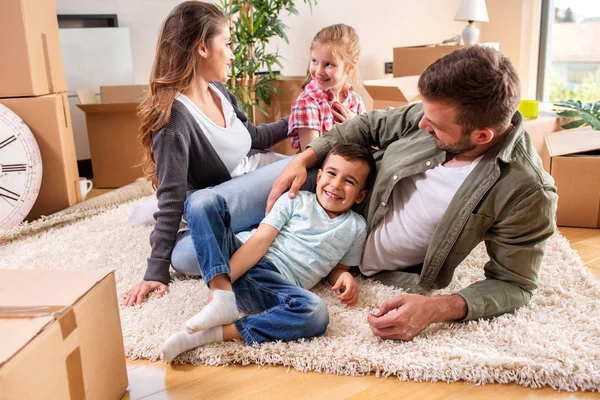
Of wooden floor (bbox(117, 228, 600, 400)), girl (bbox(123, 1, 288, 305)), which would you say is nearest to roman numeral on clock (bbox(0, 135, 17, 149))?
girl (bbox(123, 1, 288, 305))

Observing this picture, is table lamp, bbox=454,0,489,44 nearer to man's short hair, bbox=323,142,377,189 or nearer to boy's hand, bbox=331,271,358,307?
man's short hair, bbox=323,142,377,189

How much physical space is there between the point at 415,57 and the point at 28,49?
2.07 metres

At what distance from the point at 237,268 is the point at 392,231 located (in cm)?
43

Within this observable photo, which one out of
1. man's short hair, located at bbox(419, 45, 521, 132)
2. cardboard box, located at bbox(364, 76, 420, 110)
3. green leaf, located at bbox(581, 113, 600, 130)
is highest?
man's short hair, located at bbox(419, 45, 521, 132)

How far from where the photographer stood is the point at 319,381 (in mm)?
1232

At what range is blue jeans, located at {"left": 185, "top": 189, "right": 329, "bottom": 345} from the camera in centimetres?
134

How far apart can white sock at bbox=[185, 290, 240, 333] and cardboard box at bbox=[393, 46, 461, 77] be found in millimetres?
2311

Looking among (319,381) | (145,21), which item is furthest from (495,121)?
(145,21)

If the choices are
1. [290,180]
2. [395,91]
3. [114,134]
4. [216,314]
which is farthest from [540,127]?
[114,134]

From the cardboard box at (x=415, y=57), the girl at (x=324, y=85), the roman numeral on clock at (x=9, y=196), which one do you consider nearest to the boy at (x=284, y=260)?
the girl at (x=324, y=85)

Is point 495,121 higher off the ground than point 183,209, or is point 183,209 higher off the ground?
point 495,121

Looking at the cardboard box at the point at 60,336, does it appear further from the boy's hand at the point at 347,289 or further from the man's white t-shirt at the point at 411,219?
the man's white t-shirt at the point at 411,219

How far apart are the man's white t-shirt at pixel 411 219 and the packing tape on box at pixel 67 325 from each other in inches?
34.0

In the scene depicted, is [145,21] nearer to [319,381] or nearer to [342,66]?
[342,66]
